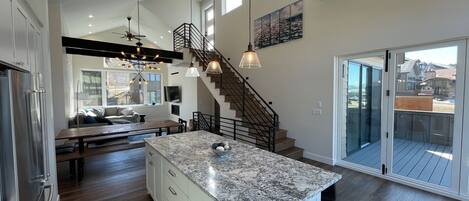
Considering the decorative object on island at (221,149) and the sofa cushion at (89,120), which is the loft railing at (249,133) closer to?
the decorative object on island at (221,149)

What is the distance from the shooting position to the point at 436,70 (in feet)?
9.97

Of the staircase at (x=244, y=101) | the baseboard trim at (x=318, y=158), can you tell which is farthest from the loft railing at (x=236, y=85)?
the baseboard trim at (x=318, y=158)

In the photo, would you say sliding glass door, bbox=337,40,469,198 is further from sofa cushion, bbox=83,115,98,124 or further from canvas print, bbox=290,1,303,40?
sofa cushion, bbox=83,115,98,124

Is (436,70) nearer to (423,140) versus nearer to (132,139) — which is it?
(423,140)

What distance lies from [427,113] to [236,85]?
4.13 meters

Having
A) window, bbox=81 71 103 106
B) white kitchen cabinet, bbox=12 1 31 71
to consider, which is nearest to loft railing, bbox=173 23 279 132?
white kitchen cabinet, bbox=12 1 31 71

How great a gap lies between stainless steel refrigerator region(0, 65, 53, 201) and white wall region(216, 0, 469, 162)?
164 inches

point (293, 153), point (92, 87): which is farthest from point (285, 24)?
point (92, 87)

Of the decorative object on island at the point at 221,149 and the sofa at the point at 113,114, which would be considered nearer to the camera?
the decorative object on island at the point at 221,149

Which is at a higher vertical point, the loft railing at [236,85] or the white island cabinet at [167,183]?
the loft railing at [236,85]

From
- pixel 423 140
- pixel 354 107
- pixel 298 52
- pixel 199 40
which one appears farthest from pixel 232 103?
pixel 423 140

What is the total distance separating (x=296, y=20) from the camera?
181 inches

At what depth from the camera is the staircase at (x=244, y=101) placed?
4449 millimetres

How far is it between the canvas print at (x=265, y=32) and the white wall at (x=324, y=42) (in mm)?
148
